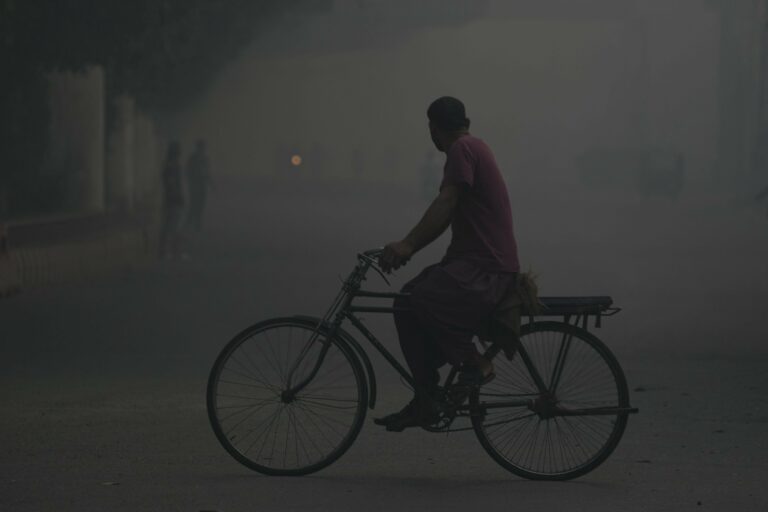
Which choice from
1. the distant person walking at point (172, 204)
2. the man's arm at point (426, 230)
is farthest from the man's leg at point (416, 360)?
the distant person walking at point (172, 204)

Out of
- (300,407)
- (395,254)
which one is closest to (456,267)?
(395,254)

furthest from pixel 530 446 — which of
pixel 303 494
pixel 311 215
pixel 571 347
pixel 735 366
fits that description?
pixel 311 215

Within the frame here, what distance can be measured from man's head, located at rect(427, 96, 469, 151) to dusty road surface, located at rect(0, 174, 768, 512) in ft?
4.53

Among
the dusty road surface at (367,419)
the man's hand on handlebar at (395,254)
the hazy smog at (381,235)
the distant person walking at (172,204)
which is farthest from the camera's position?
the distant person walking at (172,204)

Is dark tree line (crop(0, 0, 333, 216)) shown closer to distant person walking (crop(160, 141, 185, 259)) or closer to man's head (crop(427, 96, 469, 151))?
distant person walking (crop(160, 141, 185, 259))

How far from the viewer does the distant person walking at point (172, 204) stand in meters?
23.4

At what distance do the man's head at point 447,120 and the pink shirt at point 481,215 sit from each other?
Answer: 66 millimetres

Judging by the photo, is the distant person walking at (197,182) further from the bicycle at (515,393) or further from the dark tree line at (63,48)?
the bicycle at (515,393)

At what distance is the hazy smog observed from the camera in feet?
24.7

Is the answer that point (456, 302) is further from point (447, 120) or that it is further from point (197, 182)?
point (197, 182)

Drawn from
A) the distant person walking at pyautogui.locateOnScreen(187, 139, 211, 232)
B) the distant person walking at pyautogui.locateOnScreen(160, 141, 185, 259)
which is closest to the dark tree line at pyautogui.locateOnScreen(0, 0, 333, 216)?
the distant person walking at pyautogui.locateOnScreen(160, 141, 185, 259)

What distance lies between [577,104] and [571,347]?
7131 centimetres

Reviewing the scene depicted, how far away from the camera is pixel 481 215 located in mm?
7281

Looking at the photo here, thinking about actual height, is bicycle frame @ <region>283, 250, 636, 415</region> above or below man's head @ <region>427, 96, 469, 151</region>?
below
